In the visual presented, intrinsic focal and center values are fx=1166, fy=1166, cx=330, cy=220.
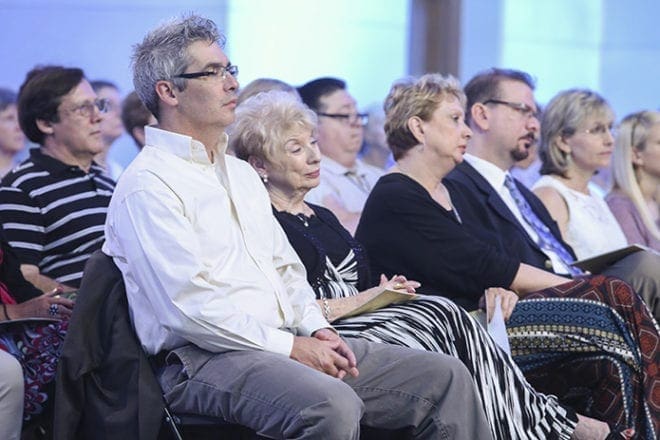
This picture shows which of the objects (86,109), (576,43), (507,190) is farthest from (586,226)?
(576,43)

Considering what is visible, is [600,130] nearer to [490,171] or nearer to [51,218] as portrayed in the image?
[490,171]

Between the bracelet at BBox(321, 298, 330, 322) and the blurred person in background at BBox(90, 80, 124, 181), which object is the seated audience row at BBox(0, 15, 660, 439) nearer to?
the bracelet at BBox(321, 298, 330, 322)

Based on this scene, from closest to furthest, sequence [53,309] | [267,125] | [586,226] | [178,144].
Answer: [178,144]
[53,309]
[267,125]
[586,226]

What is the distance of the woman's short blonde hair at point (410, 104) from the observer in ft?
13.6

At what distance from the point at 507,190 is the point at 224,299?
81.1 inches

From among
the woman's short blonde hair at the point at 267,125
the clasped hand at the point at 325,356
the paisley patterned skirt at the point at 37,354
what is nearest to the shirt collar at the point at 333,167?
the woman's short blonde hair at the point at 267,125

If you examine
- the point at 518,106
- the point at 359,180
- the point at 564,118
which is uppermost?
the point at 518,106

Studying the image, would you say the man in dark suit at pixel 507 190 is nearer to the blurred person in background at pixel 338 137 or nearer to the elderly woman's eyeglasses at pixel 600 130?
the elderly woman's eyeglasses at pixel 600 130

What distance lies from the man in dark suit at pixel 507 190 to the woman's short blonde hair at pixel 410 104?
0.32m

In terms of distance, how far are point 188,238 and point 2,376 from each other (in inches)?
24.3

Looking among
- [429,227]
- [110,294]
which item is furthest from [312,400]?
[429,227]

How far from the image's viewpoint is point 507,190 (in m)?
4.65

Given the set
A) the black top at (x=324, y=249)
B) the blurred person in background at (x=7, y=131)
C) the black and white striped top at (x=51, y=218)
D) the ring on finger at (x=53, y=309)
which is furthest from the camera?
the blurred person in background at (x=7, y=131)

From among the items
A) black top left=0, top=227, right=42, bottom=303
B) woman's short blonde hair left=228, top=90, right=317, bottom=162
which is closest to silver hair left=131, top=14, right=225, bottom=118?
woman's short blonde hair left=228, top=90, right=317, bottom=162
